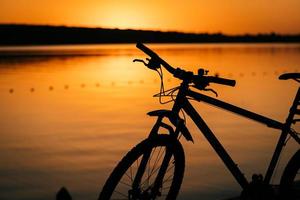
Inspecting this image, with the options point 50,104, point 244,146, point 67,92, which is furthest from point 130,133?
point 67,92

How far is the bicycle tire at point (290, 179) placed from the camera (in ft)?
18.5

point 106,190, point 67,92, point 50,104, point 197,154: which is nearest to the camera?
point 106,190

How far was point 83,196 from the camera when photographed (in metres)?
9.29

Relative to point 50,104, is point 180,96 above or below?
below

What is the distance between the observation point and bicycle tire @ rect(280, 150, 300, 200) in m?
5.64

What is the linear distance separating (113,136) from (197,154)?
374 centimetres

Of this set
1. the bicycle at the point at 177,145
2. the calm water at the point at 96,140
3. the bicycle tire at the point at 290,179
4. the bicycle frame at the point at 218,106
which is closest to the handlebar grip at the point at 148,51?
the bicycle at the point at 177,145

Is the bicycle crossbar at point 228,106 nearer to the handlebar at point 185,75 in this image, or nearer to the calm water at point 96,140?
the handlebar at point 185,75

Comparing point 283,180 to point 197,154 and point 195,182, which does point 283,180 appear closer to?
point 195,182

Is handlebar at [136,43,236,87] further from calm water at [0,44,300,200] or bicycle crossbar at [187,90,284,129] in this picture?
calm water at [0,44,300,200]

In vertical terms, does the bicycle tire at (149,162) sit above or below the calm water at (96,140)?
below

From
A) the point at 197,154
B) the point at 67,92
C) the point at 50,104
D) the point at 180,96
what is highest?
the point at 67,92

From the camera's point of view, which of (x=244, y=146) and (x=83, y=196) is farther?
(x=244, y=146)

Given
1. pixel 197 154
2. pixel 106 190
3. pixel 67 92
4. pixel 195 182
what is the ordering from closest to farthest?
pixel 106 190 → pixel 195 182 → pixel 197 154 → pixel 67 92
